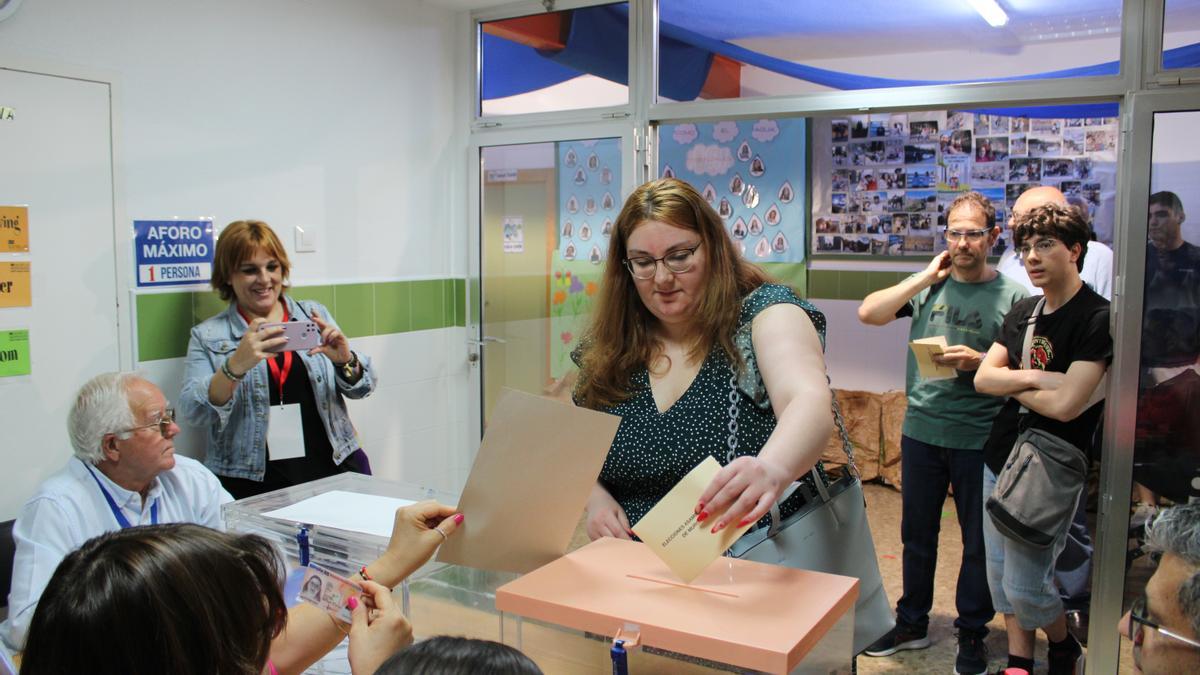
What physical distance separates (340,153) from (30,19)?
1.41 metres

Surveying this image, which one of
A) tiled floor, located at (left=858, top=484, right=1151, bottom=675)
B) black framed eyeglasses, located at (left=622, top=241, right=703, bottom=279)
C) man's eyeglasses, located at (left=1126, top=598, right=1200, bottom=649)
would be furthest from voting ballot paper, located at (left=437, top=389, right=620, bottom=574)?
tiled floor, located at (left=858, top=484, right=1151, bottom=675)

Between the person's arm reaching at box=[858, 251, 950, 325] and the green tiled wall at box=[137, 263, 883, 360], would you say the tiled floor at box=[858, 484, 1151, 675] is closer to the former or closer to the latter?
the person's arm reaching at box=[858, 251, 950, 325]

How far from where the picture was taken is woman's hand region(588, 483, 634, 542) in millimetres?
1704

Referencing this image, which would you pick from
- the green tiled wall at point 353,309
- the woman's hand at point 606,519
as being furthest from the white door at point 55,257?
the woman's hand at point 606,519

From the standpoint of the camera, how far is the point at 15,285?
A: 10.2ft

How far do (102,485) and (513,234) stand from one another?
2.94 m

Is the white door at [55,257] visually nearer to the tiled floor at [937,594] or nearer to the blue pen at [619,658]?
the blue pen at [619,658]

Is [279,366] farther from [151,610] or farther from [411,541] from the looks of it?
[151,610]

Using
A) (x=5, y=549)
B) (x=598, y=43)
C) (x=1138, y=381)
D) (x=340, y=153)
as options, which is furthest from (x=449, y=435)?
(x=1138, y=381)

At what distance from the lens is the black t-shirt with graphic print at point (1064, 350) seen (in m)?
3.16

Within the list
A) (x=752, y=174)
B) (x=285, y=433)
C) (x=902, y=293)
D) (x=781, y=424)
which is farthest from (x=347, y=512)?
(x=752, y=174)

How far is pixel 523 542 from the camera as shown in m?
1.42

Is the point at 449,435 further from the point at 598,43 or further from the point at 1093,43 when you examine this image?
the point at 1093,43

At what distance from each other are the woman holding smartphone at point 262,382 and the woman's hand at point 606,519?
1.89m
